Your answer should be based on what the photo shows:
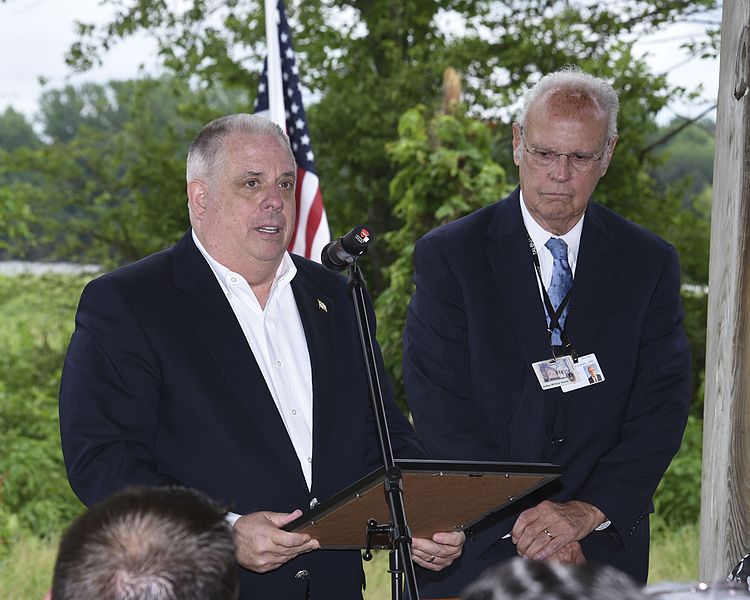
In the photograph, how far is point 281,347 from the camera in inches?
124

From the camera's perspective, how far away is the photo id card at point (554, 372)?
132 inches

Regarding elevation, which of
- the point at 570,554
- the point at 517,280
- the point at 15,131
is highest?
the point at 15,131

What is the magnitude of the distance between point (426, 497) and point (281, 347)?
0.74 meters

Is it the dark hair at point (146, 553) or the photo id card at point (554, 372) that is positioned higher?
the dark hair at point (146, 553)

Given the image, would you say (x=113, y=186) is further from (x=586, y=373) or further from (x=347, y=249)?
(x=347, y=249)

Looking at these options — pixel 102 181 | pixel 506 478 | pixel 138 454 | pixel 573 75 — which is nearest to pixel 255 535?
pixel 138 454

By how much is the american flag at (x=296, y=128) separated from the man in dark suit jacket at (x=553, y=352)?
241 cm

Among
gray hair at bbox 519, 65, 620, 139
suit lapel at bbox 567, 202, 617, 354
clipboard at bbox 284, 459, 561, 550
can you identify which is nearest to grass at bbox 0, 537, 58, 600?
suit lapel at bbox 567, 202, 617, 354

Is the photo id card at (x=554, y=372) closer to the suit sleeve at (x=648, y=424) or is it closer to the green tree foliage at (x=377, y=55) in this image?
the suit sleeve at (x=648, y=424)

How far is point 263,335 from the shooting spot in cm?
314

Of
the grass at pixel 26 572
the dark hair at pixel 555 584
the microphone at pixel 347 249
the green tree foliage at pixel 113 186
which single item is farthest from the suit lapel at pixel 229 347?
the green tree foliage at pixel 113 186

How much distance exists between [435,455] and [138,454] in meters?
1.00

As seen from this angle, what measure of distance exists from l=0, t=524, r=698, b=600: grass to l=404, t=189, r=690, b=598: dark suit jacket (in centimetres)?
285

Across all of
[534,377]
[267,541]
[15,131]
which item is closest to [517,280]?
[534,377]
